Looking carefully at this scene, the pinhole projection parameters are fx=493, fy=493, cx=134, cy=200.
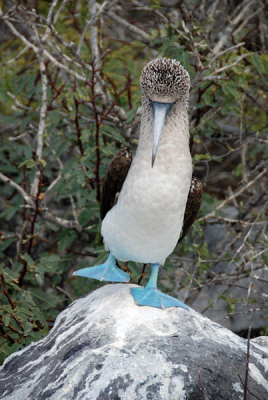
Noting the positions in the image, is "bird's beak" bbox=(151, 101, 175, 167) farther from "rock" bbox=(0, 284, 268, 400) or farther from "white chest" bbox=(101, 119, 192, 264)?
"rock" bbox=(0, 284, 268, 400)

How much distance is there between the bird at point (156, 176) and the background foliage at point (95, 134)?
2.64 feet

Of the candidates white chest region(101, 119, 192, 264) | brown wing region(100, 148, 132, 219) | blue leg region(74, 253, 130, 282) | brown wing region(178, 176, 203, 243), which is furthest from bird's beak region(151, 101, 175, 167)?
blue leg region(74, 253, 130, 282)

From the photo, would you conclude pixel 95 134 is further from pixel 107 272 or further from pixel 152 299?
pixel 152 299

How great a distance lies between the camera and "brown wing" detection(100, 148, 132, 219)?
3250mm

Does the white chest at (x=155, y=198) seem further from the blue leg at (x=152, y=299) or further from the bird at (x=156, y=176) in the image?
the blue leg at (x=152, y=299)

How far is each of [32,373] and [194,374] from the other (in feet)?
3.16

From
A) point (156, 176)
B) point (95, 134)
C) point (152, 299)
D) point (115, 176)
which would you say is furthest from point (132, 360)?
point (95, 134)

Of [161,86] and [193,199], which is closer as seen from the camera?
[161,86]

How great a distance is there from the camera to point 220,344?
110 inches

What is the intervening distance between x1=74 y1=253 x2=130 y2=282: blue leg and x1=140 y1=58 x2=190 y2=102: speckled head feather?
131cm

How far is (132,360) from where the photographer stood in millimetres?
2590

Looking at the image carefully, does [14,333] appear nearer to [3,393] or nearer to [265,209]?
[3,393]

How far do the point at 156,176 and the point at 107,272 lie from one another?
1025 millimetres

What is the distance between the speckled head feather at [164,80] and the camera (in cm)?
284
